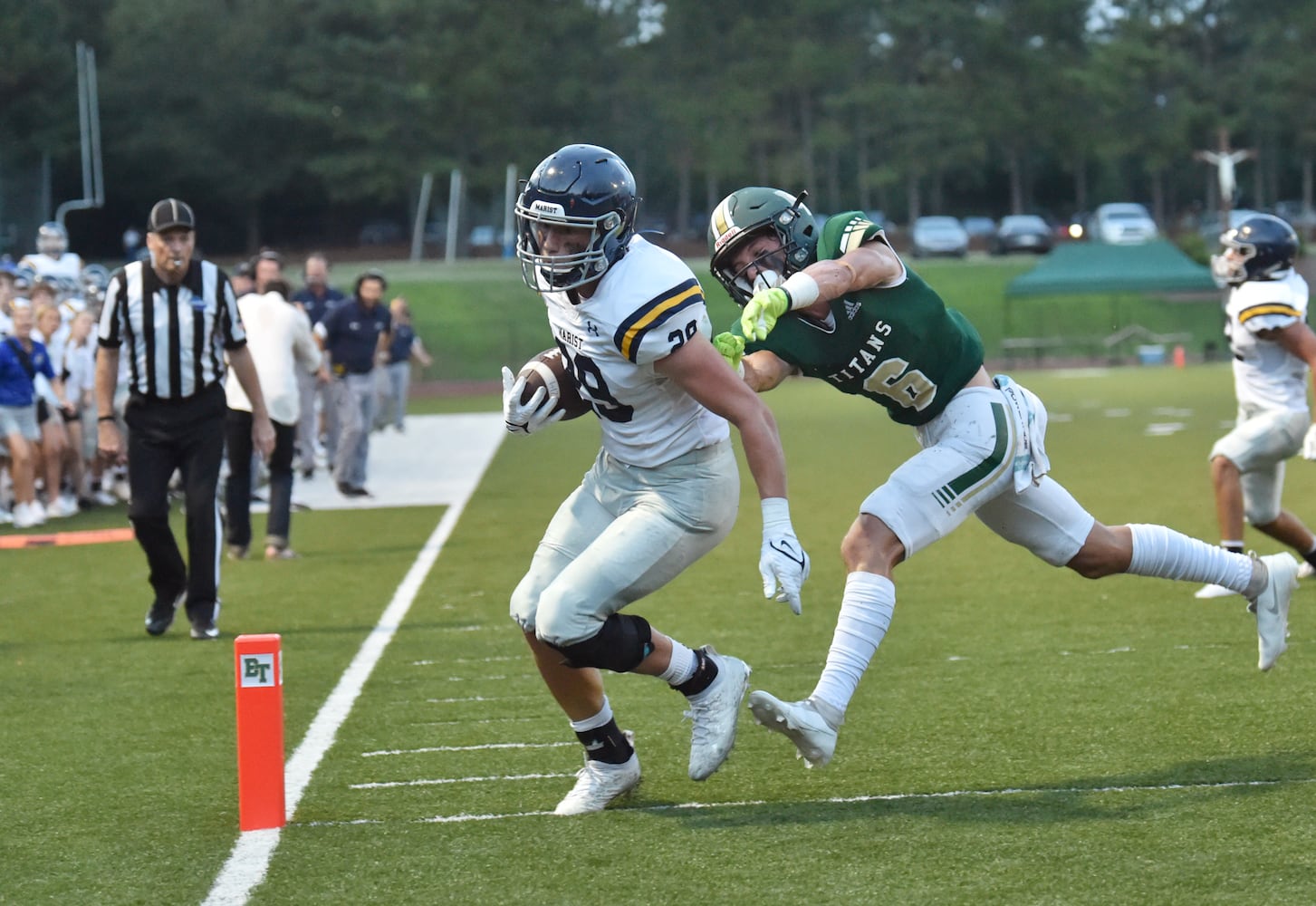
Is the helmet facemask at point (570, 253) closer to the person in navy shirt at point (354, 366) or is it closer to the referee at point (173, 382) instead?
the referee at point (173, 382)

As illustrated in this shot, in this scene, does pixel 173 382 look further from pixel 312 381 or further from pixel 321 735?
pixel 312 381

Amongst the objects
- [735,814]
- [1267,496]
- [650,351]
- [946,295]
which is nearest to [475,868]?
[735,814]

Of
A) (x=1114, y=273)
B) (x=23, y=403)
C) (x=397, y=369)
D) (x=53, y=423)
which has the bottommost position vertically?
(x=1114, y=273)

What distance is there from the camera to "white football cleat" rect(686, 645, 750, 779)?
4.85m

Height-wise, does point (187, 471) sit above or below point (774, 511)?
below

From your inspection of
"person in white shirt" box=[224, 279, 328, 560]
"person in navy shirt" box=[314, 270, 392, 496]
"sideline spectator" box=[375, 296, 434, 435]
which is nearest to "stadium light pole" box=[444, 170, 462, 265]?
"sideline spectator" box=[375, 296, 434, 435]

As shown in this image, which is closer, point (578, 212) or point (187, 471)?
point (578, 212)

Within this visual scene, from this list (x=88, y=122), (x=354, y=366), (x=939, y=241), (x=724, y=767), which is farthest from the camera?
(x=88, y=122)

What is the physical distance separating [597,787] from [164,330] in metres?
4.10

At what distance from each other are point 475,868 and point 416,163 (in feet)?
199

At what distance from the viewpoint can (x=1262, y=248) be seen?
319 inches

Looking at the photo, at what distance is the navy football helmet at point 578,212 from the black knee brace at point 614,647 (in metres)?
0.91

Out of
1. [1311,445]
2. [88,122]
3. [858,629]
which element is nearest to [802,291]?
[858,629]

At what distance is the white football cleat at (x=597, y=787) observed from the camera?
16.3 feet
